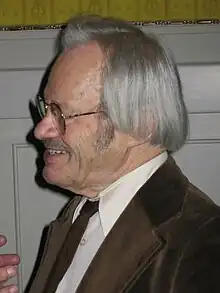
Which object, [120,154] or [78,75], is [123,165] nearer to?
[120,154]

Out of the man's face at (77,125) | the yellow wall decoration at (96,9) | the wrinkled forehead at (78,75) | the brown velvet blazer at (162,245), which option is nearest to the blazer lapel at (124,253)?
the brown velvet blazer at (162,245)

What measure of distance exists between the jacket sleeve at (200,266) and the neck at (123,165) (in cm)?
19

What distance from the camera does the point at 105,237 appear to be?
1178 mm

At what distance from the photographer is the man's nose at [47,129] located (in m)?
1.22

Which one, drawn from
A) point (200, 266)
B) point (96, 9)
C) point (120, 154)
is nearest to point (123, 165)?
point (120, 154)

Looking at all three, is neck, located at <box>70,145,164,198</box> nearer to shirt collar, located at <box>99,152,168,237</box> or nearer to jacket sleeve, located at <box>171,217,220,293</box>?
shirt collar, located at <box>99,152,168,237</box>

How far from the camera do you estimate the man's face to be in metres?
1.19

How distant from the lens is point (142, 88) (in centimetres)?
117

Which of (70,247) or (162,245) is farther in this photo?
(70,247)

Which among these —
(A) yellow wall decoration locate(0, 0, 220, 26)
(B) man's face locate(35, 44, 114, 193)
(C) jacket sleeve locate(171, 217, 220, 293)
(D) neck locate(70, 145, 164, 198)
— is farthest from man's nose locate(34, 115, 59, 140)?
(A) yellow wall decoration locate(0, 0, 220, 26)

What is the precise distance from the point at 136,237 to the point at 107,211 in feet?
0.32

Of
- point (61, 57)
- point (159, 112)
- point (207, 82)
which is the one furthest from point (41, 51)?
point (159, 112)

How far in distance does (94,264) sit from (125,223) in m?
0.09

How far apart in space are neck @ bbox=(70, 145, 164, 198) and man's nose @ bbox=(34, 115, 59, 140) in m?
0.10
